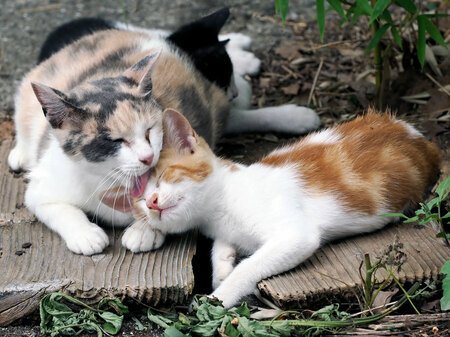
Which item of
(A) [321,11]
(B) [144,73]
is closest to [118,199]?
(B) [144,73]

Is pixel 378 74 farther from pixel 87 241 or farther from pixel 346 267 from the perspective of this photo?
pixel 87 241

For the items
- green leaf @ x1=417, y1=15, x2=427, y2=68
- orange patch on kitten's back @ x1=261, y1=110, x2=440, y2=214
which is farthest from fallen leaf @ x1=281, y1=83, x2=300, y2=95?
orange patch on kitten's back @ x1=261, y1=110, x2=440, y2=214

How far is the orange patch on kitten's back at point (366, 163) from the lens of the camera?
280cm

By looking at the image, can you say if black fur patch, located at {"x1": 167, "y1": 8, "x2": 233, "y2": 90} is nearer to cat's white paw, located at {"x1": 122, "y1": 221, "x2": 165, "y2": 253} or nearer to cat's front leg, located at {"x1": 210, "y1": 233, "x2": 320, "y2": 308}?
cat's white paw, located at {"x1": 122, "y1": 221, "x2": 165, "y2": 253}

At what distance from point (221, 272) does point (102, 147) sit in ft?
2.31

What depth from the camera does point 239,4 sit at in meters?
5.37

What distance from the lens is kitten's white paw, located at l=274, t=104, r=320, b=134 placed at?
12.7 feet

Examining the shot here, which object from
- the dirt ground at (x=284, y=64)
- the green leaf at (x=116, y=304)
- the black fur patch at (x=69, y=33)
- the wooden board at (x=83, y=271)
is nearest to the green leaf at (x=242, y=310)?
the wooden board at (x=83, y=271)

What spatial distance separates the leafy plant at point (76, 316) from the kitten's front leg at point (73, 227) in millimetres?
272

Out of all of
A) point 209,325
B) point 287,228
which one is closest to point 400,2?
point 287,228

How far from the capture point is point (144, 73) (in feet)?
9.74

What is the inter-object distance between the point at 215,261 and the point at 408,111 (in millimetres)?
1723

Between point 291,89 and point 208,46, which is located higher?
point 208,46

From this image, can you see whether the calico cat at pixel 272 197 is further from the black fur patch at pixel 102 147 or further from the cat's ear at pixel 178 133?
the black fur patch at pixel 102 147
